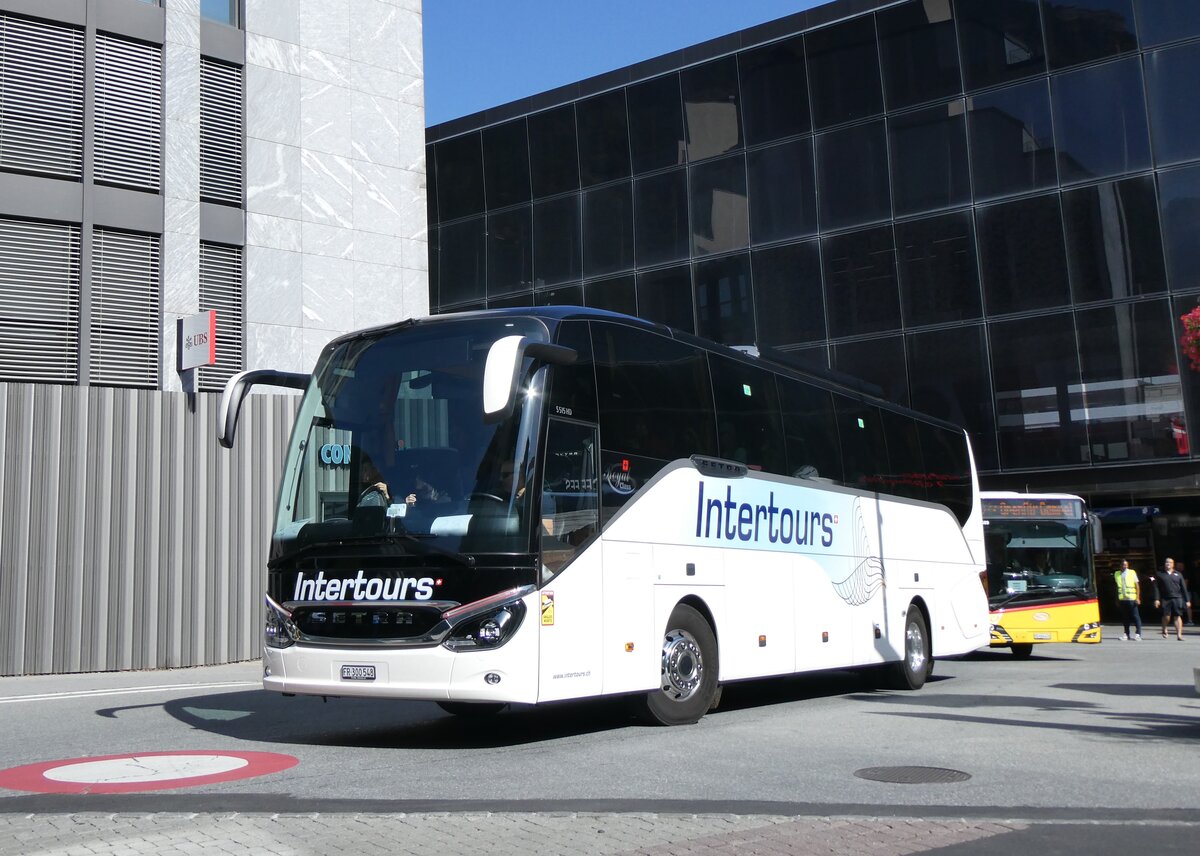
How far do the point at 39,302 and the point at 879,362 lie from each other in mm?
19590

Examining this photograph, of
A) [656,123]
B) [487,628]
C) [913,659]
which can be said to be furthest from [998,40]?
[487,628]

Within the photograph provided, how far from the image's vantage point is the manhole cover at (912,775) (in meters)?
7.84

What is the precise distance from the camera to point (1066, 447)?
2884 cm

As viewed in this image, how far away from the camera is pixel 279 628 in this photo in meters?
9.91

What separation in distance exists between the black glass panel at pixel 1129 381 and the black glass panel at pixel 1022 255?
108 cm

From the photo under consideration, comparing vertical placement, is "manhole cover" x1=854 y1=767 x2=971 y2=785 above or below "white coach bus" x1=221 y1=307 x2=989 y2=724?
below

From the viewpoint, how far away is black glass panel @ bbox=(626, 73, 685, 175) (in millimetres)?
34812

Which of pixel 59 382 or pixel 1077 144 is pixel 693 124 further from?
pixel 59 382

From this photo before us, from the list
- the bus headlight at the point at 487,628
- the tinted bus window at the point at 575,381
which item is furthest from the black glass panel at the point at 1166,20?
the bus headlight at the point at 487,628

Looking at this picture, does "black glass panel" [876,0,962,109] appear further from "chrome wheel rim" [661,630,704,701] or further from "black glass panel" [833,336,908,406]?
"chrome wheel rim" [661,630,704,701]

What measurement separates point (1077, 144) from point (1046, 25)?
302cm

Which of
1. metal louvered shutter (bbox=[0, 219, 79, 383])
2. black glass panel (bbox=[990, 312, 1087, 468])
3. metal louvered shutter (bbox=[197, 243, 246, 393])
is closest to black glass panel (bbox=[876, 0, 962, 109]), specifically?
black glass panel (bbox=[990, 312, 1087, 468])

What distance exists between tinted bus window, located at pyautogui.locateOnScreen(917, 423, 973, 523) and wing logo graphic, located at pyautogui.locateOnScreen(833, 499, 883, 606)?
273 centimetres

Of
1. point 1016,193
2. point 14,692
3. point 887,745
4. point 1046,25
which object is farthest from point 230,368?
point 1046,25
